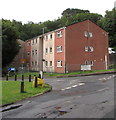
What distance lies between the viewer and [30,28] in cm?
8094

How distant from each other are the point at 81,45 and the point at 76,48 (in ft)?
4.01

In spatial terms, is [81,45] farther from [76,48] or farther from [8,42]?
[8,42]

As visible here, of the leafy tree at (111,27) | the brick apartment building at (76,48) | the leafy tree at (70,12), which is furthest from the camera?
the leafy tree at (70,12)

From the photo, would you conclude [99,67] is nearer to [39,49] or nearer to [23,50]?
[39,49]

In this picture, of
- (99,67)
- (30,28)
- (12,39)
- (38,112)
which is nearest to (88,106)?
(38,112)

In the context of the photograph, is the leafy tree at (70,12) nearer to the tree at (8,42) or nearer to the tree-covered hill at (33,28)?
the tree-covered hill at (33,28)

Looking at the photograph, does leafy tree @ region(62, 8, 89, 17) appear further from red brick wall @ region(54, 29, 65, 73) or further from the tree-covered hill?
red brick wall @ region(54, 29, 65, 73)

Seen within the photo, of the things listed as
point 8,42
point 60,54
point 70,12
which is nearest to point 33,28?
point 70,12

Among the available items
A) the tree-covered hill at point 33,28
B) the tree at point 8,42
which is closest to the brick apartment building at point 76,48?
the tree at point 8,42

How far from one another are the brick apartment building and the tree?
23.9ft

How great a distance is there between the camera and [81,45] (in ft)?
147

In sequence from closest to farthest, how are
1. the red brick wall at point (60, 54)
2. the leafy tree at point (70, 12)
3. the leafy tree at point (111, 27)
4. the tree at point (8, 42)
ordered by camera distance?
the red brick wall at point (60, 54)
the tree at point (8, 42)
the leafy tree at point (111, 27)
the leafy tree at point (70, 12)

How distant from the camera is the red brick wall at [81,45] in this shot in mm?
43625

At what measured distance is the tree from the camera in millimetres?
50938
